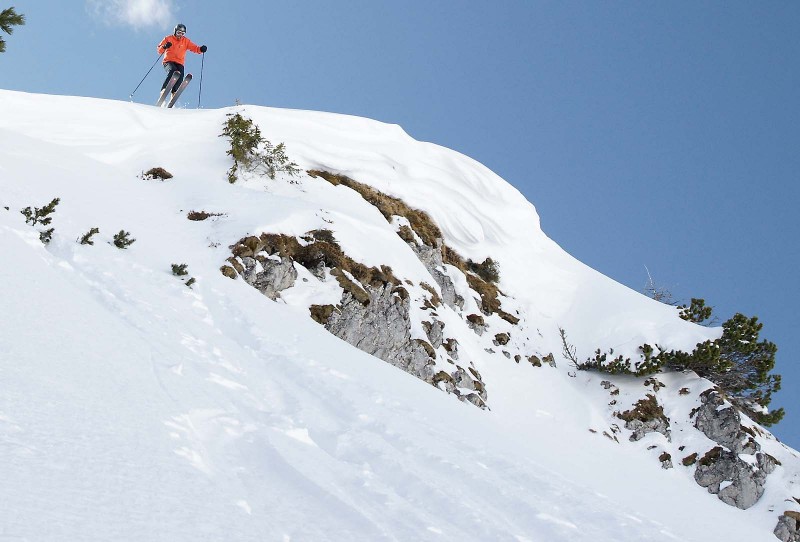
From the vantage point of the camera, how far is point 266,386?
22.7 ft

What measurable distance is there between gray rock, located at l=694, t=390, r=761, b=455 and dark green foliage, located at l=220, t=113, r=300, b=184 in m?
14.0

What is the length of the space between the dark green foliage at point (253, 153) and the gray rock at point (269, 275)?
5.15 metres

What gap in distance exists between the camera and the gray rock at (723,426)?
55.3 feet

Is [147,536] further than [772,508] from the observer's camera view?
No

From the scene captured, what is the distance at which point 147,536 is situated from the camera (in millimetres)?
3145

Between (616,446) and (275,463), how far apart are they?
13.3 m

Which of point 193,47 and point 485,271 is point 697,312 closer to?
point 485,271

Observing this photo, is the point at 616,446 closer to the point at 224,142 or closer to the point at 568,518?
the point at 568,518

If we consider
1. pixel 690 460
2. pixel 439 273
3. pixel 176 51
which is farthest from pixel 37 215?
pixel 690 460

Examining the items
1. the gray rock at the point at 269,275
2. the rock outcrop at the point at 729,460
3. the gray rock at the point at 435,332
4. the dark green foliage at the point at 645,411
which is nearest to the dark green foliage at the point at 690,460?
the rock outcrop at the point at 729,460

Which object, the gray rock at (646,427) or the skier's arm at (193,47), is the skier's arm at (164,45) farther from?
the gray rock at (646,427)

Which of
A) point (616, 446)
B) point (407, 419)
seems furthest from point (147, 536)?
point (616, 446)

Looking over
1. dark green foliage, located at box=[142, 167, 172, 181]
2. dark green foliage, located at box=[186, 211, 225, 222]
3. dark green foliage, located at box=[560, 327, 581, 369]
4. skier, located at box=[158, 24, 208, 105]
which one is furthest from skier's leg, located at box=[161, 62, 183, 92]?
dark green foliage, located at box=[560, 327, 581, 369]

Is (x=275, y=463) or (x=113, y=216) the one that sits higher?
(x=113, y=216)
